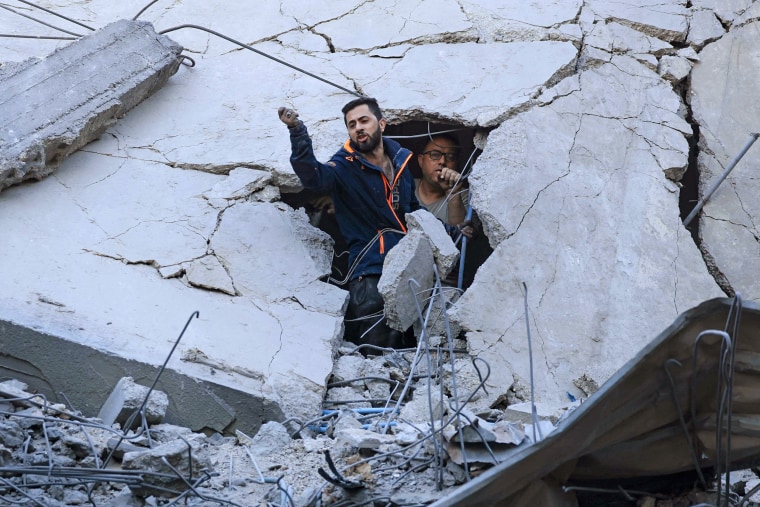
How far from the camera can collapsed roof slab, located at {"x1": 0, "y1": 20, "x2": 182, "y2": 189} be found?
6500mm

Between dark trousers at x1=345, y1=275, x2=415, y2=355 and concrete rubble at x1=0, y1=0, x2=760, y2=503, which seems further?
dark trousers at x1=345, y1=275, x2=415, y2=355

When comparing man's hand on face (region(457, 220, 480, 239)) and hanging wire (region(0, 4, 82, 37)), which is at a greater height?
hanging wire (region(0, 4, 82, 37))

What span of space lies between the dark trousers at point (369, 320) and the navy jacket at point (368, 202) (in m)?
0.09

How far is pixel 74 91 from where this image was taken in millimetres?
6855

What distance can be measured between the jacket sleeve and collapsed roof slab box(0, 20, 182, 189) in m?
1.18

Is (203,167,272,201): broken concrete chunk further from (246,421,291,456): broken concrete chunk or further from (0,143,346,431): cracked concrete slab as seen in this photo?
(246,421,291,456): broken concrete chunk

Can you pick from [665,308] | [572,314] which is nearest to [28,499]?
[572,314]

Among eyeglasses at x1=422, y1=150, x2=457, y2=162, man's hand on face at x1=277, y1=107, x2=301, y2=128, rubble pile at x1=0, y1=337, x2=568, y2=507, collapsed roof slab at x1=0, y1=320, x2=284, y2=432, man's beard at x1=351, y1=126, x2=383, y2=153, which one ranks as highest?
man's hand on face at x1=277, y1=107, x2=301, y2=128

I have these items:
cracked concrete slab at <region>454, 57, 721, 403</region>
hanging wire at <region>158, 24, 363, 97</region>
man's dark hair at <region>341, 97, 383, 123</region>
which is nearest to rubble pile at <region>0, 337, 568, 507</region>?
cracked concrete slab at <region>454, 57, 721, 403</region>

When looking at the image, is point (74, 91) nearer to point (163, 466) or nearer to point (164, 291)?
point (164, 291)

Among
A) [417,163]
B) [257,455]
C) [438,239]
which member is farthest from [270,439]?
[417,163]

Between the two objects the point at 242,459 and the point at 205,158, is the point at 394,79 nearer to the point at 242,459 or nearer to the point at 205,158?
the point at 205,158

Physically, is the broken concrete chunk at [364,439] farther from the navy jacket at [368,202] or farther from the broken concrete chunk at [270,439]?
the navy jacket at [368,202]

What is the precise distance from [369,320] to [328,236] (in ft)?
1.86
